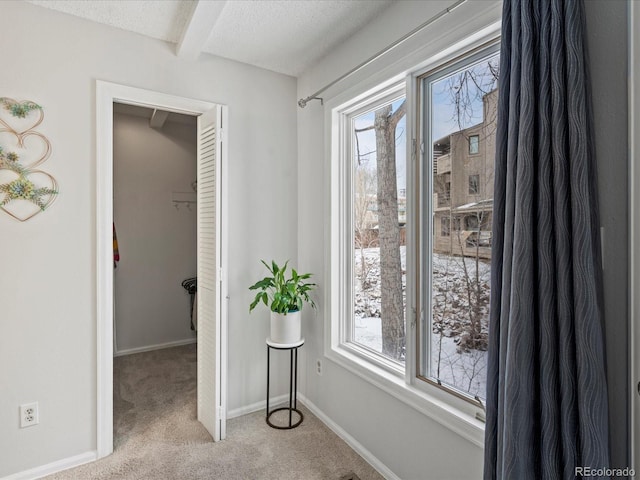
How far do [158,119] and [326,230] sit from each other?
2.34 m

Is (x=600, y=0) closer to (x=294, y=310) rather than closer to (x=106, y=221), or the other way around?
(x=294, y=310)

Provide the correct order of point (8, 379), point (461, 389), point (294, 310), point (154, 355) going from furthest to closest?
point (154, 355)
point (294, 310)
point (8, 379)
point (461, 389)

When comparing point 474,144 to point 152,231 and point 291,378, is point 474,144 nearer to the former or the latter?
point 291,378

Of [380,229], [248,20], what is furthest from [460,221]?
[248,20]

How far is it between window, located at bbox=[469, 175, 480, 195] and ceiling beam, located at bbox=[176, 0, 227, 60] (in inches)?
59.0

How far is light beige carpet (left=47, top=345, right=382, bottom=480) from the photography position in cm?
199

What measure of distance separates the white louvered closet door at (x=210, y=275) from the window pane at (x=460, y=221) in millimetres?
1269

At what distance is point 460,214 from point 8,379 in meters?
2.46

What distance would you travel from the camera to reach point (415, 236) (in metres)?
1.85

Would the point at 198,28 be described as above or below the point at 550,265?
above

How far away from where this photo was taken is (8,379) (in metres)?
1.91

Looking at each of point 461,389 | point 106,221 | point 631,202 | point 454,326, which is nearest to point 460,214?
point 454,326

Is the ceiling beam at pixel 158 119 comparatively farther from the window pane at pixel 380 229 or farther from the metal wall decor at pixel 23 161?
the window pane at pixel 380 229

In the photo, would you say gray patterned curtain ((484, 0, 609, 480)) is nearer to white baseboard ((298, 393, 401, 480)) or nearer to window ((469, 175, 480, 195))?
window ((469, 175, 480, 195))
